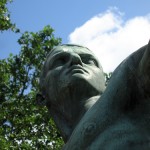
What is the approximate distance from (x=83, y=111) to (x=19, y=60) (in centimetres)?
1529

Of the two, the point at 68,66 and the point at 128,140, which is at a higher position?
the point at 68,66

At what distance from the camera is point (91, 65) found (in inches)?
141

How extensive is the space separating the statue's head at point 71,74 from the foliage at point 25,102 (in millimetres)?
11173

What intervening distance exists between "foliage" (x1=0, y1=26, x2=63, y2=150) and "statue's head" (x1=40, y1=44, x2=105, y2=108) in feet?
36.7

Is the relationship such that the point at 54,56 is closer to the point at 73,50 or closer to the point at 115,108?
the point at 73,50

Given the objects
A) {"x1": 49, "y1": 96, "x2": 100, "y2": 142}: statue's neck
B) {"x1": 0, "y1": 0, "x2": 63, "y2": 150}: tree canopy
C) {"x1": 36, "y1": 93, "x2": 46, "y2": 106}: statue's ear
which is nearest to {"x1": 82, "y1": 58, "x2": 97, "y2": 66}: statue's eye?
{"x1": 49, "y1": 96, "x2": 100, "y2": 142}: statue's neck

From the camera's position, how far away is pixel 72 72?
3.41 metres

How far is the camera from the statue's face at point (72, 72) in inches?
133

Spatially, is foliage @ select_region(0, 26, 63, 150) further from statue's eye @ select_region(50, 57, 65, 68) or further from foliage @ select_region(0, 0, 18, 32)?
statue's eye @ select_region(50, 57, 65, 68)

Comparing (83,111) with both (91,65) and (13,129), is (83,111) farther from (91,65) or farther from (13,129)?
(13,129)

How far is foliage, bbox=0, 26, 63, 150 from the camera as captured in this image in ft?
51.9

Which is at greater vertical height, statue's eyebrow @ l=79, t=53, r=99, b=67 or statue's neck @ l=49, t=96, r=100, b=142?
statue's eyebrow @ l=79, t=53, r=99, b=67

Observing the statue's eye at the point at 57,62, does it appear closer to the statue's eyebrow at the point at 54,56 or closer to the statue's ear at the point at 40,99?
the statue's eyebrow at the point at 54,56

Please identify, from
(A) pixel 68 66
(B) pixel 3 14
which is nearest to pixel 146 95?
(A) pixel 68 66
